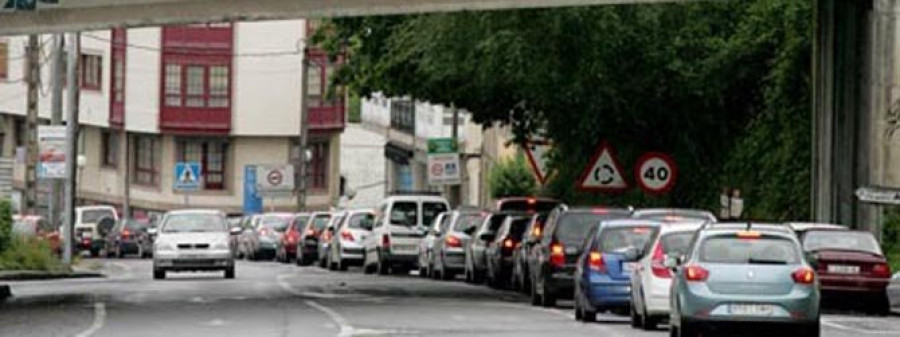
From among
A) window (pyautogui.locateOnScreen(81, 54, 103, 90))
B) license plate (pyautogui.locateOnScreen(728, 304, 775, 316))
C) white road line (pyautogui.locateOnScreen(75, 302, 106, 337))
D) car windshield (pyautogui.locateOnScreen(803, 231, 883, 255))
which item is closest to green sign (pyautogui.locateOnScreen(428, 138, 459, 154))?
window (pyautogui.locateOnScreen(81, 54, 103, 90))

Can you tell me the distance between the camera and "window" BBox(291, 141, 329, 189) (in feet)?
321

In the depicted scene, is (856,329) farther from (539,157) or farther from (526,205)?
(539,157)

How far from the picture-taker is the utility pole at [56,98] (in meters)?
57.3

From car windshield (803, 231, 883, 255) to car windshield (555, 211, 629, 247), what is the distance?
10.0ft

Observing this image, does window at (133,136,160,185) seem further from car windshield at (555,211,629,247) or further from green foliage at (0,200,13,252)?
car windshield at (555,211,629,247)

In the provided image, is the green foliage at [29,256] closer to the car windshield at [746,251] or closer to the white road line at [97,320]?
the white road line at [97,320]

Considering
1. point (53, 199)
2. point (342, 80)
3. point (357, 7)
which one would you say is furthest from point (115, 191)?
point (357, 7)

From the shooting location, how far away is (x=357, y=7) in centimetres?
3394

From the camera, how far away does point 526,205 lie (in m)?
48.7

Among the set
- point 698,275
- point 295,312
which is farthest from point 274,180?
point 698,275

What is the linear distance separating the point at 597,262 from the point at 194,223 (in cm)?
1992

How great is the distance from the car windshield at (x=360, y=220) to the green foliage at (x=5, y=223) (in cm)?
930

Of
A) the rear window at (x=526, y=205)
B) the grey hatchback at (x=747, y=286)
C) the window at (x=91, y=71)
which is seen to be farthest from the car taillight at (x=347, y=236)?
the window at (x=91, y=71)

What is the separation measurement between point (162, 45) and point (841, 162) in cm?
5541
